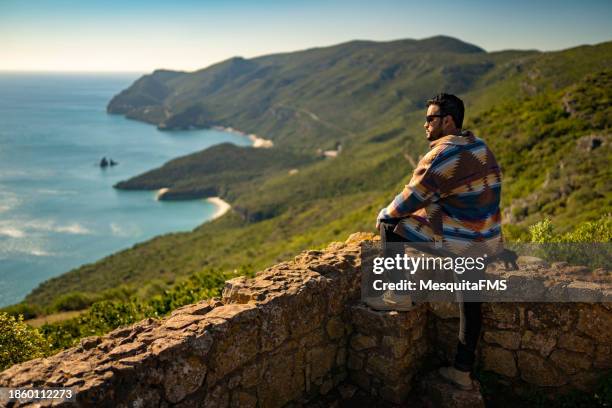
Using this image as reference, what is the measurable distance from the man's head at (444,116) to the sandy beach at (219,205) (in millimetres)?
99990

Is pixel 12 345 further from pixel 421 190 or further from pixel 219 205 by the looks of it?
pixel 219 205

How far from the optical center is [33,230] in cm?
8694

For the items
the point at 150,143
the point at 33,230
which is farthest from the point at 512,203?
the point at 150,143

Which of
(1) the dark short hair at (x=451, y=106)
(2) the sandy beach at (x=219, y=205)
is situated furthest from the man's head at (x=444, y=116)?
(2) the sandy beach at (x=219, y=205)

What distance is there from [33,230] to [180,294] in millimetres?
89262

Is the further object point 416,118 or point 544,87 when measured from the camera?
point 416,118

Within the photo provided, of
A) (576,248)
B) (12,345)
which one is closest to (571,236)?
(576,248)

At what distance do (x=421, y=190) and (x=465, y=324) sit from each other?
4.28 feet

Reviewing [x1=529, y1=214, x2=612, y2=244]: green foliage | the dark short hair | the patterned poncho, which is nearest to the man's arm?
the patterned poncho

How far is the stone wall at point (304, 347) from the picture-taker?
3074mm

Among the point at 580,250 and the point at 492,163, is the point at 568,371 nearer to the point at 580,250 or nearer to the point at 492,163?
the point at 580,250

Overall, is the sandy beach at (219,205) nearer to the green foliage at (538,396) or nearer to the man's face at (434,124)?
the green foliage at (538,396)

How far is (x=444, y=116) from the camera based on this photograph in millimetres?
3736

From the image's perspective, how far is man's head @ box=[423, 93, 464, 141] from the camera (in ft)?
12.1
